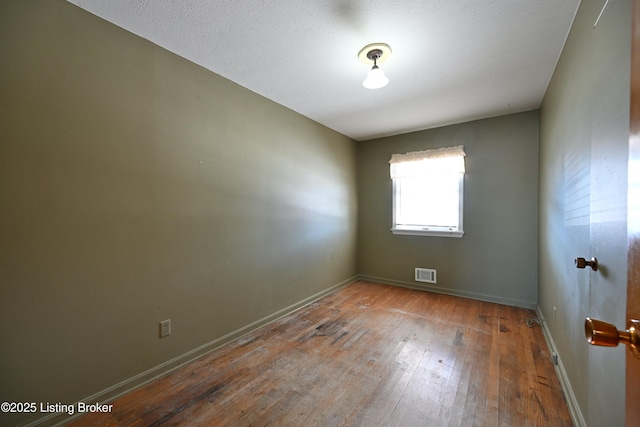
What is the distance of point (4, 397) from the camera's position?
50.4 inches

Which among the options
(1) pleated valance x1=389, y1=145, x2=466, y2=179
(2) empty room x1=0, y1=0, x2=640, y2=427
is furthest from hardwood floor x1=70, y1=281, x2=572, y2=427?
(1) pleated valance x1=389, y1=145, x2=466, y2=179

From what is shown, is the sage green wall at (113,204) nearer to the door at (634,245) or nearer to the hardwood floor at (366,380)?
the hardwood floor at (366,380)

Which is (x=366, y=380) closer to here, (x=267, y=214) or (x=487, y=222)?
(x=267, y=214)

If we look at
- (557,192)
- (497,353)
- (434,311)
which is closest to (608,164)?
(557,192)

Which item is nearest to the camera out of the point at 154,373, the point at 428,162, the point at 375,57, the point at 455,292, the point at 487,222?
the point at 154,373

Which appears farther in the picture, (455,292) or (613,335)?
(455,292)

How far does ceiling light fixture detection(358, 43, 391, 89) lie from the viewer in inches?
72.6

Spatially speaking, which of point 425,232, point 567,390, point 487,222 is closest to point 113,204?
point 567,390

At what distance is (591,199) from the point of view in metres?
1.22

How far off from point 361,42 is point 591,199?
1639mm

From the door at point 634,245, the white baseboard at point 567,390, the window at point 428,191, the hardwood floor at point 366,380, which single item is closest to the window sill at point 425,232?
the window at point 428,191

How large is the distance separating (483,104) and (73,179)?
3699mm

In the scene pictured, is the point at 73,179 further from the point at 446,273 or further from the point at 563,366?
the point at 446,273

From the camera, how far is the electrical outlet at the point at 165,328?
1.86 metres
